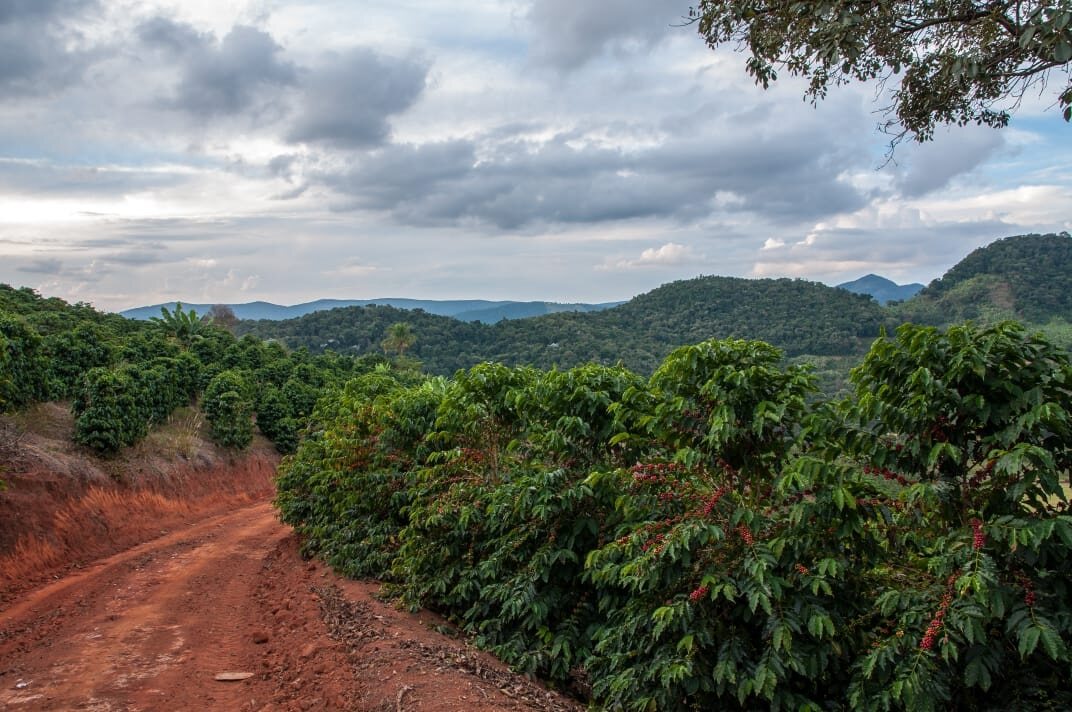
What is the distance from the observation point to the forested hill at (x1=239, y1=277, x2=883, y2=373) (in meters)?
56.3

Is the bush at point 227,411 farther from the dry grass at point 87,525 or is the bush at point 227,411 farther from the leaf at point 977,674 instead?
the leaf at point 977,674

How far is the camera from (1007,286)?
203ft

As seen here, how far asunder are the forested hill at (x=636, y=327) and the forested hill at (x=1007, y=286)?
203 inches

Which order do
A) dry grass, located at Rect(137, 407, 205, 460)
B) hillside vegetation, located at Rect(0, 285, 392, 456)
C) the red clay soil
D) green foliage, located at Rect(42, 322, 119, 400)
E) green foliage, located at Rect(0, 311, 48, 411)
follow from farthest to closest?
dry grass, located at Rect(137, 407, 205, 460), green foliage, located at Rect(42, 322, 119, 400), hillside vegetation, located at Rect(0, 285, 392, 456), green foliage, located at Rect(0, 311, 48, 411), the red clay soil

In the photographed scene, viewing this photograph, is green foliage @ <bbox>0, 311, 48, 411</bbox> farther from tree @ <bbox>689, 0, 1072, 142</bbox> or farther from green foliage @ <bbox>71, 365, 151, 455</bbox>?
tree @ <bbox>689, 0, 1072, 142</bbox>

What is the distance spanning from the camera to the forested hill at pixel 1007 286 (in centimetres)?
5457

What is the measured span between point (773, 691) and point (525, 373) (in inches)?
156

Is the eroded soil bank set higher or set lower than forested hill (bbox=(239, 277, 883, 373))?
lower

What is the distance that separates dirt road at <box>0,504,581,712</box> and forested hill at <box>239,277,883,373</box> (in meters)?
40.7

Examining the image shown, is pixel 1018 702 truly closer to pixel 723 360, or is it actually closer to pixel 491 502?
pixel 723 360

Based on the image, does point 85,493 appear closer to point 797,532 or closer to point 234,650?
point 234,650

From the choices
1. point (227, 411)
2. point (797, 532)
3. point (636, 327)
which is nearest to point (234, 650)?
point (797, 532)

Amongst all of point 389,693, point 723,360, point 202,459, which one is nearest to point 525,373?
point 723,360

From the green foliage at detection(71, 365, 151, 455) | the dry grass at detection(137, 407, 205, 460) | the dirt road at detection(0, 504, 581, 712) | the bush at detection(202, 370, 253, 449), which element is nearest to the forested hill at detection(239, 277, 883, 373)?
the bush at detection(202, 370, 253, 449)
